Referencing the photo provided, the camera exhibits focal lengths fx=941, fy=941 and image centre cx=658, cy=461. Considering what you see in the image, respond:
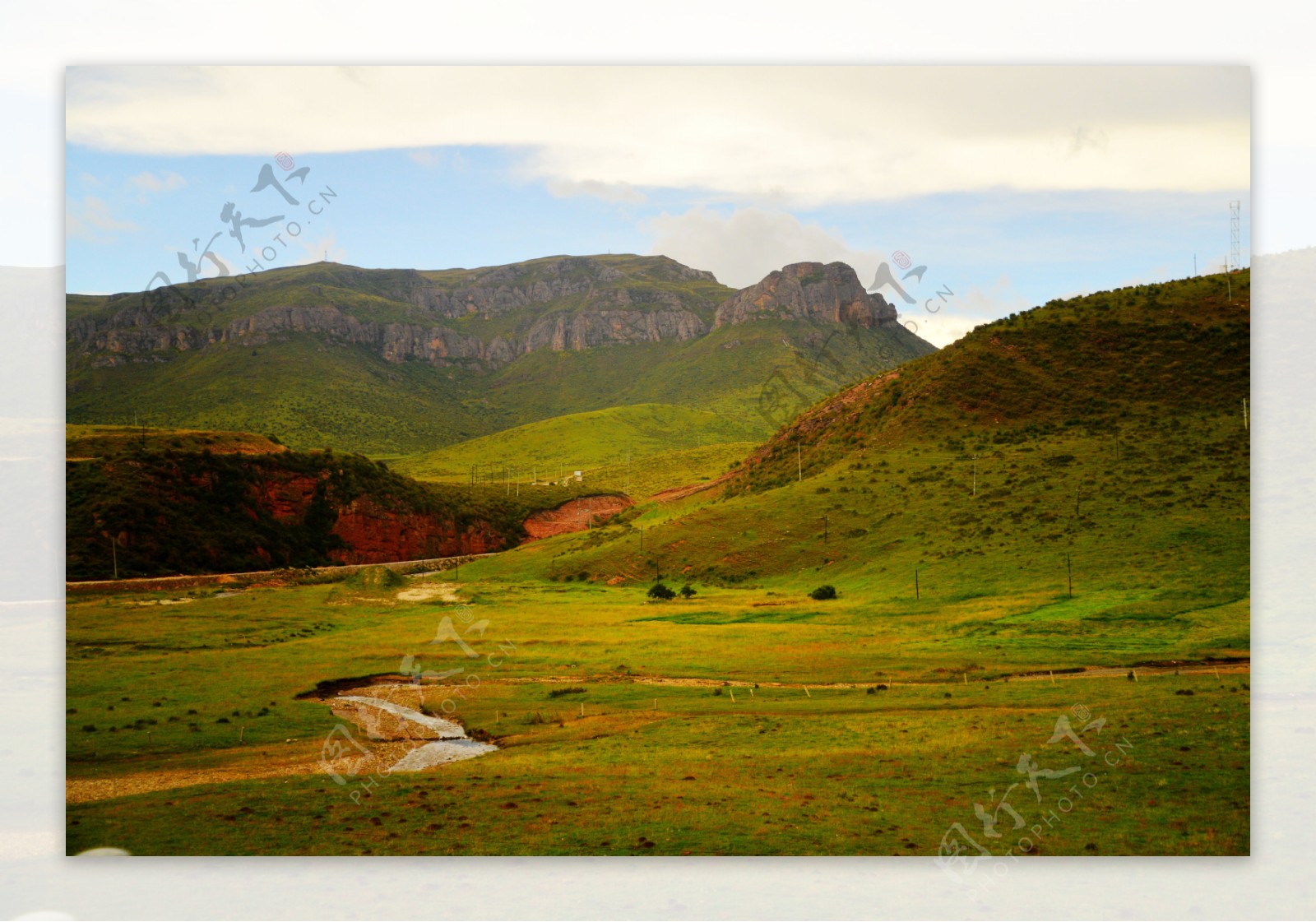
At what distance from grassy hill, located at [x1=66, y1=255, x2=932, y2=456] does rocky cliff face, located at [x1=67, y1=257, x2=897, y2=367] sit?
209 mm

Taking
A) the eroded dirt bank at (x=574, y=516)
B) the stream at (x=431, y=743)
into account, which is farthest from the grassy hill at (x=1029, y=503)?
the stream at (x=431, y=743)

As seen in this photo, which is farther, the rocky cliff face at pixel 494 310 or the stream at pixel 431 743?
the rocky cliff face at pixel 494 310

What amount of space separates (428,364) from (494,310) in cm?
2298

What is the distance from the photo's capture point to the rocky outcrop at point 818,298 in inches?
1211

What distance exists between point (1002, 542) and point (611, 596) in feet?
38.7

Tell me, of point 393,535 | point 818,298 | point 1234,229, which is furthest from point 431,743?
point 818,298

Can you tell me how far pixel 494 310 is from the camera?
12362cm

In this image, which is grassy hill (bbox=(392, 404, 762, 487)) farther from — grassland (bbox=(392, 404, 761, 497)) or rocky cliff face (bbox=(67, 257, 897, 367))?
rocky cliff face (bbox=(67, 257, 897, 367))

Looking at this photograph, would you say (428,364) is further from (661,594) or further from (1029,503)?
(1029,503)

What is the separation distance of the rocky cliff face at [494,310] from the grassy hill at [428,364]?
0.68 ft

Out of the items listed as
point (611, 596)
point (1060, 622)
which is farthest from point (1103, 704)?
point (611, 596)

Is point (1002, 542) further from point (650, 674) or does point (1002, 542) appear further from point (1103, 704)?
point (650, 674)

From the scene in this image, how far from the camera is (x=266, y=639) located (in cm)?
2142

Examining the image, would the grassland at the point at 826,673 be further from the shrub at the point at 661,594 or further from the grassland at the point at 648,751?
the shrub at the point at 661,594
